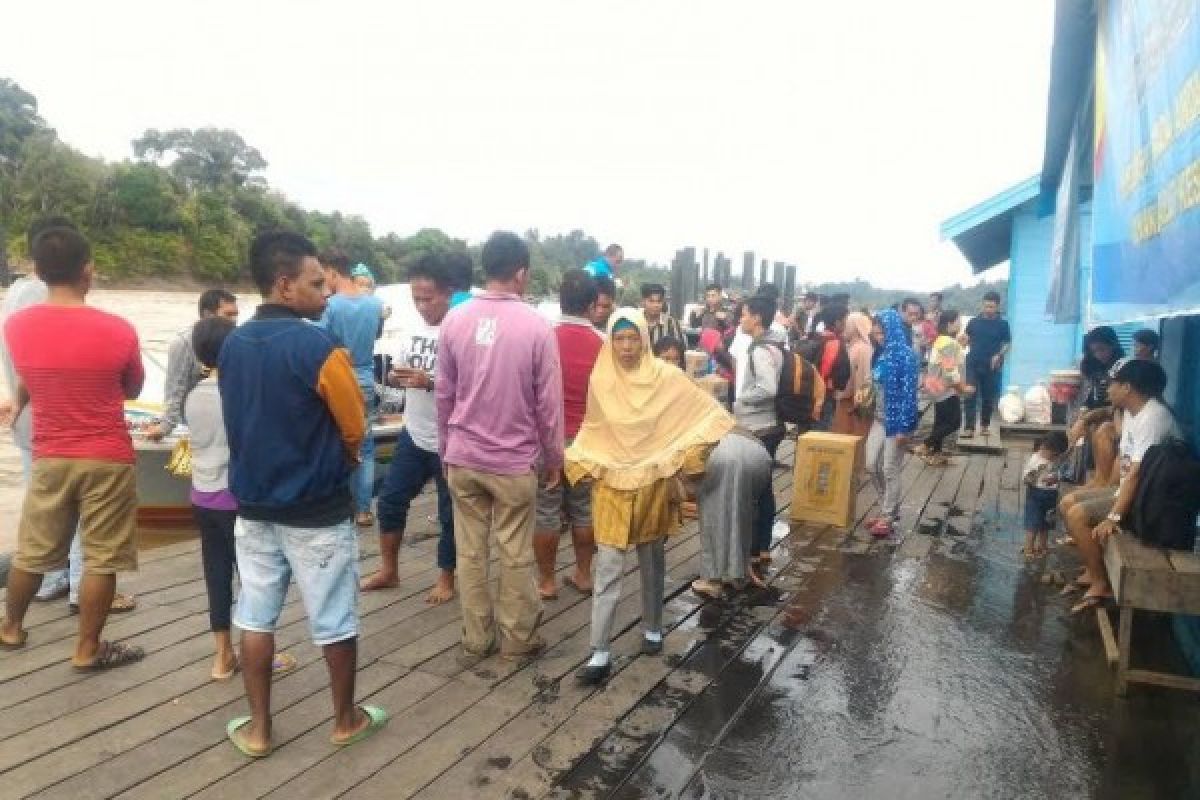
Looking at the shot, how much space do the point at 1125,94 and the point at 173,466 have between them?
16.2 feet

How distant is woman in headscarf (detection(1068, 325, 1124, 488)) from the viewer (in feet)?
17.0

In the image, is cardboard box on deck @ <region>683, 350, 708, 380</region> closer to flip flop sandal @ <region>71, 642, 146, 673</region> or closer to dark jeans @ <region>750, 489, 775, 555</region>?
dark jeans @ <region>750, 489, 775, 555</region>

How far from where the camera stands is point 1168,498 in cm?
390

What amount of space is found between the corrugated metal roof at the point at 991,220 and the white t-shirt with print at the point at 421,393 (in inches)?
402

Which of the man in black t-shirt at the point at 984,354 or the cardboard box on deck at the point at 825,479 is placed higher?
the man in black t-shirt at the point at 984,354

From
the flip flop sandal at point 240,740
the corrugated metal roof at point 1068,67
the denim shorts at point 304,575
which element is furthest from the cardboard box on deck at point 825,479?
the flip flop sandal at point 240,740

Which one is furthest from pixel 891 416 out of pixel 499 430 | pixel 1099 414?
pixel 499 430

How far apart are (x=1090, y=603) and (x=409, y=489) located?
3.79 metres

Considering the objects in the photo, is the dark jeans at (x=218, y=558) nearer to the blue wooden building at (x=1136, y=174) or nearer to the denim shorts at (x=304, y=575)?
the denim shorts at (x=304, y=575)

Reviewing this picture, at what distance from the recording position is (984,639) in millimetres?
4285

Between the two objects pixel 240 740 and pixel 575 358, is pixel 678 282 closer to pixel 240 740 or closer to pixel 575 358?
pixel 575 358

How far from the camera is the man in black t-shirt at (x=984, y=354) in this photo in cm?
1017

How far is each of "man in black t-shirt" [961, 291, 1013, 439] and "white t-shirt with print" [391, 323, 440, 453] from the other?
7740 millimetres

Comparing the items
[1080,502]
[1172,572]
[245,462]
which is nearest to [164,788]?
[245,462]
